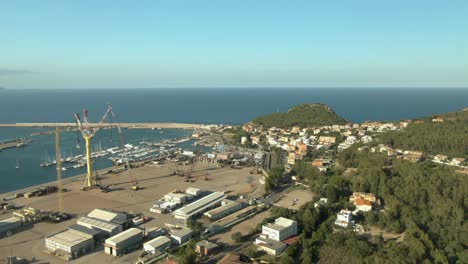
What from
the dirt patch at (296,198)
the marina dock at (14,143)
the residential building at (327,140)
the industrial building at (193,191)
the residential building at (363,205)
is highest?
the residential building at (327,140)

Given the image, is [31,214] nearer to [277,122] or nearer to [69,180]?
[69,180]

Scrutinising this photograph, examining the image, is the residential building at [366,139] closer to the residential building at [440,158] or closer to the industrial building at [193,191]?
the residential building at [440,158]

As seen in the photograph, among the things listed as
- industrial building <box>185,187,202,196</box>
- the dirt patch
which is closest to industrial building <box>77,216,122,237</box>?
industrial building <box>185,187,202,196</box>

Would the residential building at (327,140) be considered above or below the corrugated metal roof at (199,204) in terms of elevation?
above

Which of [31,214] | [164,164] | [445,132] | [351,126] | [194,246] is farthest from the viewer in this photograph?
[351,126]

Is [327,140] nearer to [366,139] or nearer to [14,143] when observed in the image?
[366,139]

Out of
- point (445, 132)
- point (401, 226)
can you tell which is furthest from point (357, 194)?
point (445, 132)

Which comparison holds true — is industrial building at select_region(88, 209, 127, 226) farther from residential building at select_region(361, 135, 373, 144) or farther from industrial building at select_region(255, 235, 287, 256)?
residential building at select_region(361, 135, 373, 144)

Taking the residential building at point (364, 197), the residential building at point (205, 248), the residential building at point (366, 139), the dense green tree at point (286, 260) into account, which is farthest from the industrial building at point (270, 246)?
the residential building at point (366, 139)
